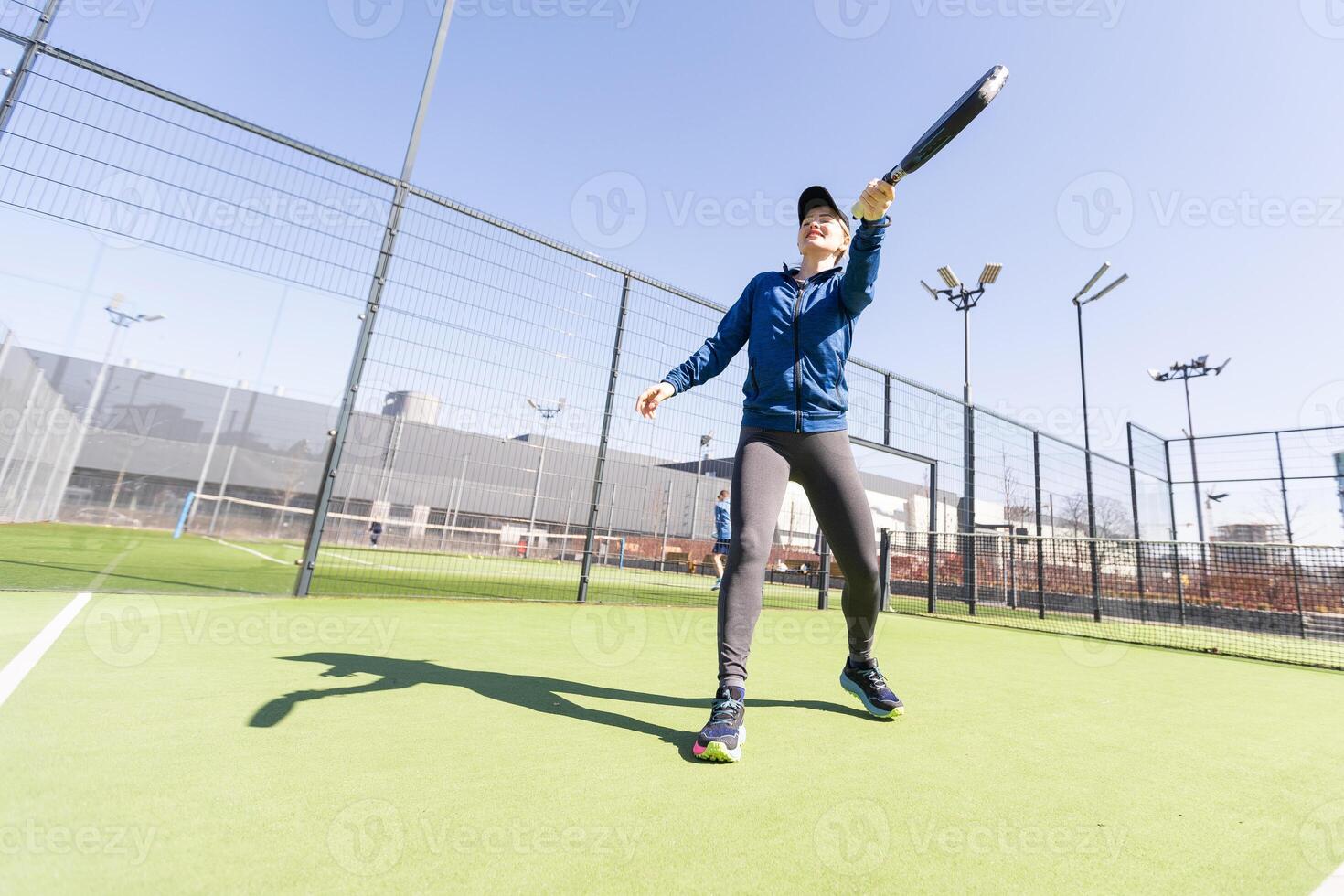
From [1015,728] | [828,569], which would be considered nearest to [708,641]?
[1015,728]

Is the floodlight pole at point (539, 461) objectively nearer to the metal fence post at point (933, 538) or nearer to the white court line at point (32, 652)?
the white court line at point (32, 652)

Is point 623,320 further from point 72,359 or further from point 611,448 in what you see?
point 72,359

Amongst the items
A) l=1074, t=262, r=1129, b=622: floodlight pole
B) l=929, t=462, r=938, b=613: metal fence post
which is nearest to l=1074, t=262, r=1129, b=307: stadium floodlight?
l=1074, t=262, r=1129, b=622: floodlight pole

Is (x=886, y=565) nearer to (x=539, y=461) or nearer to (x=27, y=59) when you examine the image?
(x=539, y=461)

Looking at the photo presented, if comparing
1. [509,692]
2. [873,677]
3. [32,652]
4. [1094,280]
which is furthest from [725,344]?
[1094,280]

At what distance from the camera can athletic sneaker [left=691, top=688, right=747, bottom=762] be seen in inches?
66.1

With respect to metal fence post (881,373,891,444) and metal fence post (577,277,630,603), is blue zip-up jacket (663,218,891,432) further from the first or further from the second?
metal fence post (881,373,891,444)

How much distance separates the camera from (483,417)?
532 cm

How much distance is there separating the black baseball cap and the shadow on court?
86.4 inches

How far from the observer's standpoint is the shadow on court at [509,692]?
6.55 feet

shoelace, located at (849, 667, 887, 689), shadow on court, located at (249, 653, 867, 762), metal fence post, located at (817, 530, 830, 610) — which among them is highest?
metal fence post, located at (817, 530, 830, 610)

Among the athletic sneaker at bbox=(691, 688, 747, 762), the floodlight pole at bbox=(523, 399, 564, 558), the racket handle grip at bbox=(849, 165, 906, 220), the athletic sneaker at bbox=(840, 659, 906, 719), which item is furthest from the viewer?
the floodlight pole at bbox=(523, 399, 564, 558)

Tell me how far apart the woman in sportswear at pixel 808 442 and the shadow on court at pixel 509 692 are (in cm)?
35

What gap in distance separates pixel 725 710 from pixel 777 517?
80 cm
